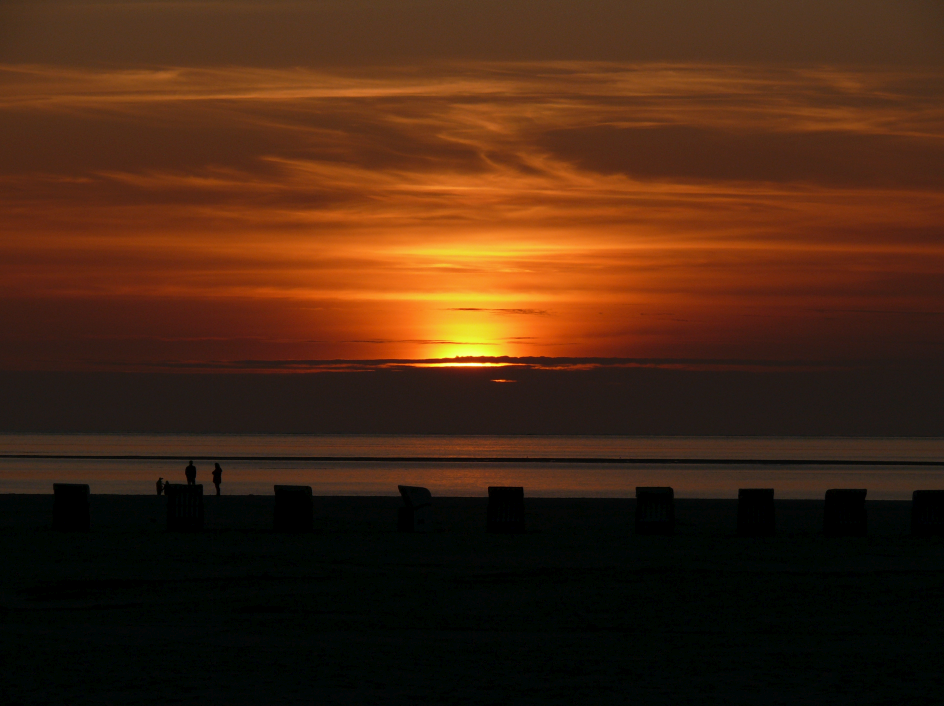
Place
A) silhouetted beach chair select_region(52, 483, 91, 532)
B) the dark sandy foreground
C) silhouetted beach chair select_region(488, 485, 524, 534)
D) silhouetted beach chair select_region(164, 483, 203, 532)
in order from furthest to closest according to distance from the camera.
A: silhouetted beach chair select_region(488, 485, 524, 534) → silhouetted beach chair select_region(52, 483, 91, 532) → silhouetted beach chair select_region(164, 483, 203, 532) → the dark sandy foreground

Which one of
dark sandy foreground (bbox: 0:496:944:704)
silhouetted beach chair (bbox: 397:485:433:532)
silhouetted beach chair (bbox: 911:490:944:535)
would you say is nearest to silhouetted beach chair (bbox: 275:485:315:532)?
dark sandy foreground (bbox: 0:496:944:704)

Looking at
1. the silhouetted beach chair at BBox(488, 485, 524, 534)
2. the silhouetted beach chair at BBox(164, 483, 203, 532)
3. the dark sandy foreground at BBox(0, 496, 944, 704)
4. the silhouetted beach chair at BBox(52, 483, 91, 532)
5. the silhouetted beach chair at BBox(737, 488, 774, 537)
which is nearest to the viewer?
the dark sandy foreground at BBox(0, 496, 944, 704)

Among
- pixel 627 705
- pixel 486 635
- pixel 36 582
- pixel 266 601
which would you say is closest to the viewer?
pixel 627 705

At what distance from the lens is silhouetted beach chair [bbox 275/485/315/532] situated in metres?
25.5

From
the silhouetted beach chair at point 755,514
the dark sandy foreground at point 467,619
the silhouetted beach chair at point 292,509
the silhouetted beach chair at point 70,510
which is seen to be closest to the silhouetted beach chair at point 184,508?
the dark sandy foreground at point 467,619

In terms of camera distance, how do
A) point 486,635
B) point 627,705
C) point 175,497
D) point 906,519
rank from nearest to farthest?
point 627,705
point 486,635
point 175,497
point 906,519

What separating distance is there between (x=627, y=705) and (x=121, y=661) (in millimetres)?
4447

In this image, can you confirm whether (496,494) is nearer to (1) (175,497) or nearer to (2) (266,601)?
(1) (175,497)

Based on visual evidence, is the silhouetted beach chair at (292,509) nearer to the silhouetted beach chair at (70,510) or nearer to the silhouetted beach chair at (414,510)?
the silhouetted beach chair at (414,510)

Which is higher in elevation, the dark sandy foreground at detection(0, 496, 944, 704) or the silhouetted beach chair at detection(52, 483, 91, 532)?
the silhouetted beach chair at detection(52, 483, 91, 532)

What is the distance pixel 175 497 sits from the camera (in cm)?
2523

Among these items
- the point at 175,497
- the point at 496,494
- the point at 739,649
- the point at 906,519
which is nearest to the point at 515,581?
the point at 739,649

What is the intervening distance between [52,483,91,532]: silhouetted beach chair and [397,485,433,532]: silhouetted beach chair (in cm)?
683

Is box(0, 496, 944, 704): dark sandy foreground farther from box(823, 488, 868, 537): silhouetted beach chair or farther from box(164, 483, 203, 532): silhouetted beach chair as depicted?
box(823, 488, 868, 537): silhouetted beach chair
